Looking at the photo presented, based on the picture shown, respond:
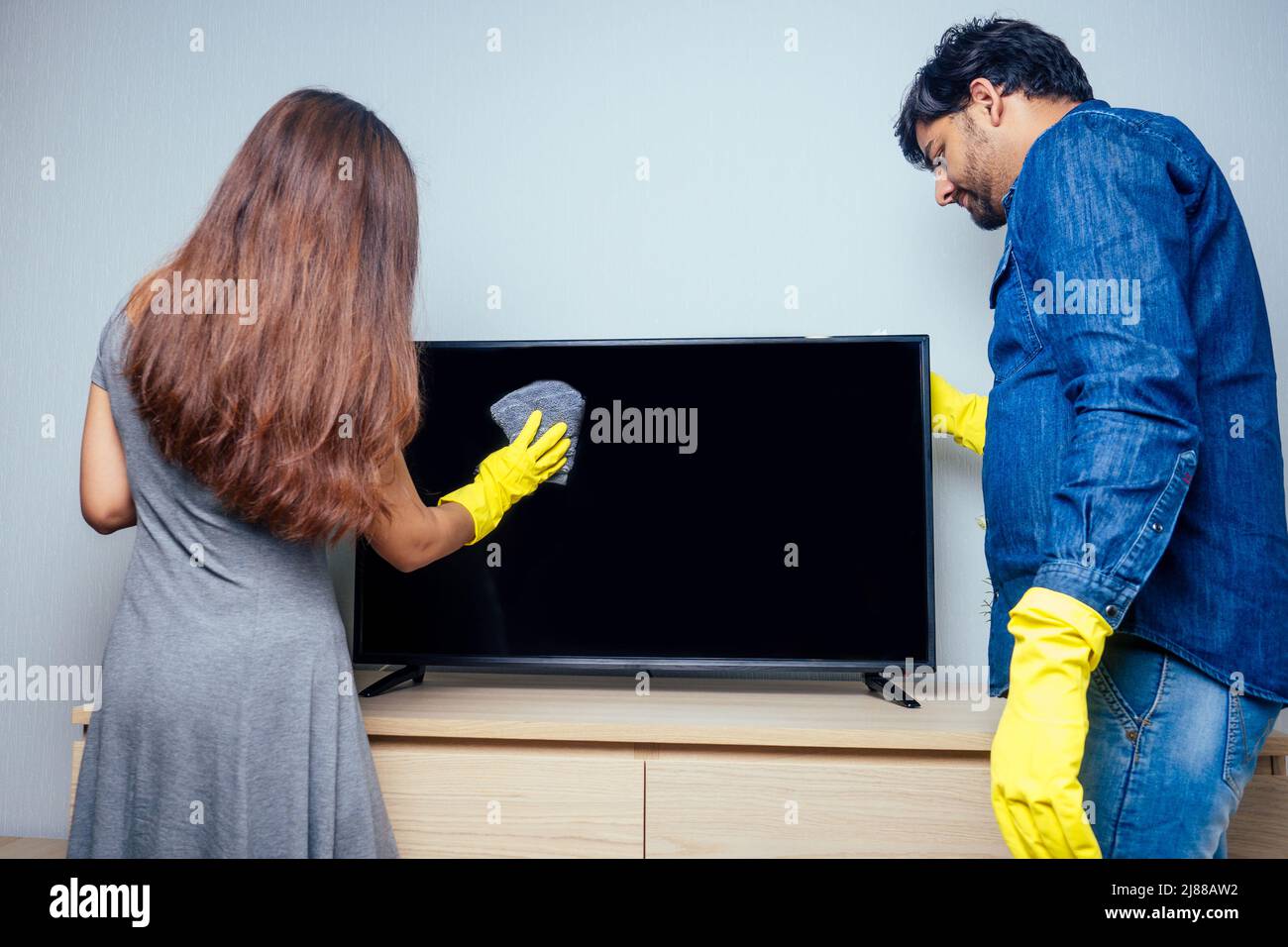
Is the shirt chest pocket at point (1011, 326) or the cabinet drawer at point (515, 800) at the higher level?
the shirt chest pocket at point (1011, 326)

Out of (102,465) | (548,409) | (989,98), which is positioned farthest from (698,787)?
(989,98)

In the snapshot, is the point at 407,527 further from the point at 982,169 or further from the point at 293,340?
the point at 982,169

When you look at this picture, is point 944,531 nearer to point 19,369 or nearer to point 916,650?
point 916,650

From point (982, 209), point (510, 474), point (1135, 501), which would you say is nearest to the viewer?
point (1135, 501)

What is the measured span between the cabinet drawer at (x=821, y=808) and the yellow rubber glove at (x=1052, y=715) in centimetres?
41

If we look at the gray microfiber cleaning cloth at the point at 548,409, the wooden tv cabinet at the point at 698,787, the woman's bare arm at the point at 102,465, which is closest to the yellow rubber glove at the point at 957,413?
the wooden tv cabinet at the point at 698,787

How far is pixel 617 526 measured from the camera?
154 cm

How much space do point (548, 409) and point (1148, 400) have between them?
0.92 m

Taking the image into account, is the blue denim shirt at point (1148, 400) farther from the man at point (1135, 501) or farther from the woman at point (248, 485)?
Result: the woman at point (248, 485)

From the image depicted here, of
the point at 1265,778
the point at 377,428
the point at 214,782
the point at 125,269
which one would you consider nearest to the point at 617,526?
the point at 377,428

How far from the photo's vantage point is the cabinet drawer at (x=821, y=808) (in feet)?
3.99

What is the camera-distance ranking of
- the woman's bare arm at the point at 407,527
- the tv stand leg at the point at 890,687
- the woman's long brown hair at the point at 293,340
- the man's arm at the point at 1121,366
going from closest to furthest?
the man's arm at the point at 1121,366 → the woman's long brown hair at the point at 293,340 → the woman's bare arm at the point at 407,527 → the tv stand leg at the point at 890,687

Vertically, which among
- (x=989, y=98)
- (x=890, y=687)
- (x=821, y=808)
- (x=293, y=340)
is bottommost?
(x=821, y=808)

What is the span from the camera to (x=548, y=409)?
1458 millimetres
